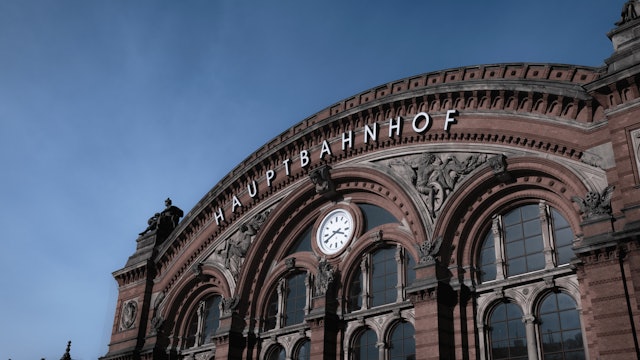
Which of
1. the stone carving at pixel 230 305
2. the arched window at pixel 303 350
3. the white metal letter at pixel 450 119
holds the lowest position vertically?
the arched window at pixel 303 350

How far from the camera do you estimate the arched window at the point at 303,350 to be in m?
27.2

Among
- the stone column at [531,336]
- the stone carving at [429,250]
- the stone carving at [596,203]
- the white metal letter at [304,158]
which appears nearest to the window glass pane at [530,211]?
the stone carving at [596,203]

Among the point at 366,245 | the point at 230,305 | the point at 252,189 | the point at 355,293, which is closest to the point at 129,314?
the point at 230,305

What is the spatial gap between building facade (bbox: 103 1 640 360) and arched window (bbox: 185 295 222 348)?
4.5 inches

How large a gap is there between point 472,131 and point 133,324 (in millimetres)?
20753

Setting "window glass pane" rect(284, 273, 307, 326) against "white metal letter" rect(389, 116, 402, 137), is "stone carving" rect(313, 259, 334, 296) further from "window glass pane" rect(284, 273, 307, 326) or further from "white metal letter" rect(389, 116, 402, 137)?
"white metal letter" rect(389, 116, 402, 137)

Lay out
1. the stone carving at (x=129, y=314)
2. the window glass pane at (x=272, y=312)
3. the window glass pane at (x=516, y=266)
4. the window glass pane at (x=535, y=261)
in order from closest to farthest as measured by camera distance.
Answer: the window glass pane at (x=535, y=261) < the window glass pane at (x=516, y=266) < the window glass pane at (x=272, y=312) < the stone carving at (x=129, y=314)

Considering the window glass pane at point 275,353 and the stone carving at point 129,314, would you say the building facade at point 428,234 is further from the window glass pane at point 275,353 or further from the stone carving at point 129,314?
the window glass pane at point 275,353

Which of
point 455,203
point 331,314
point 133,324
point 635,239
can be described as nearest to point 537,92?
point 455,203

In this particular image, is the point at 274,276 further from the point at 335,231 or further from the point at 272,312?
the point at 335,231

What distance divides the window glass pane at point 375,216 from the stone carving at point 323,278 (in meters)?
2.33

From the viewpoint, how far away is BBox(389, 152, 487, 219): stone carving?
79.3ft

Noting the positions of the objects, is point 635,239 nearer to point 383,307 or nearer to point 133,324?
point 383,307

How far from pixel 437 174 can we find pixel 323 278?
6.51 meters
